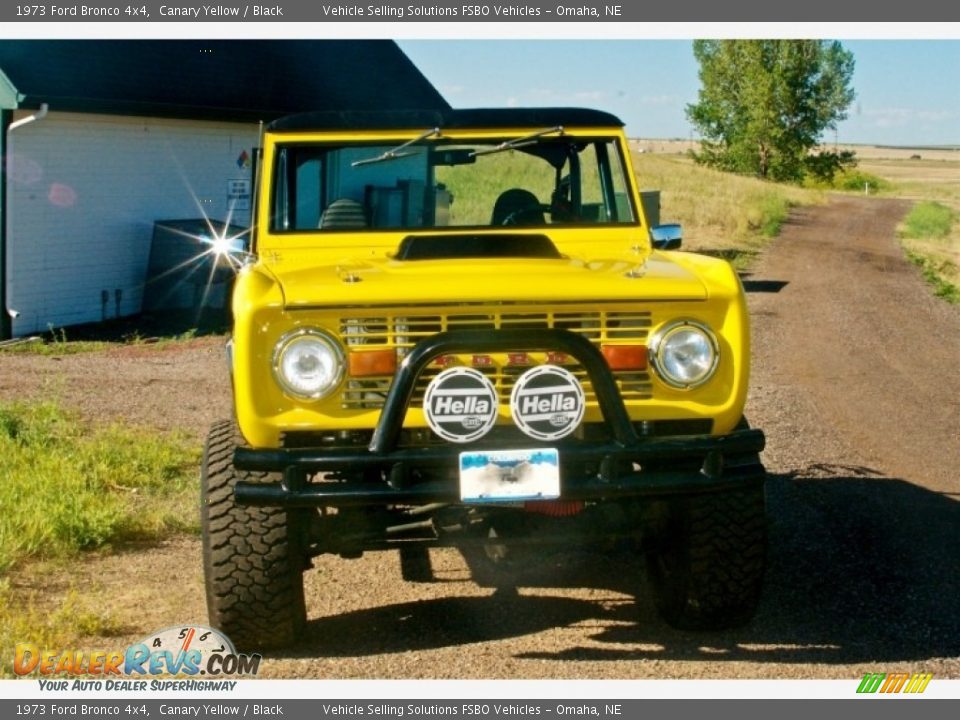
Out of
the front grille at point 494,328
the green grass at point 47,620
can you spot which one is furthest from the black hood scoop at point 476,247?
the green grass at point 47,620

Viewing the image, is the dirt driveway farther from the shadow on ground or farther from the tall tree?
the tall tree

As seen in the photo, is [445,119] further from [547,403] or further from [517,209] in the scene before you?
[547,403]

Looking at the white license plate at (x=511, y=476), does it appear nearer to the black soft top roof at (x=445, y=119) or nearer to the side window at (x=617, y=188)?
the side window at (x=617, y=188)

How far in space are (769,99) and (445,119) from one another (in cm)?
5373

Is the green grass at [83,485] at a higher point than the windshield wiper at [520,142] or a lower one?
lower

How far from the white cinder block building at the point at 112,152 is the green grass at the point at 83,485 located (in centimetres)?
548

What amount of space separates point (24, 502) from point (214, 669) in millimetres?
2321

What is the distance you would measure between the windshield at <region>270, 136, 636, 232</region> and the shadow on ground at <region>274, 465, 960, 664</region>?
163 cm

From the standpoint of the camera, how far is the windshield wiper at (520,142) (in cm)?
576

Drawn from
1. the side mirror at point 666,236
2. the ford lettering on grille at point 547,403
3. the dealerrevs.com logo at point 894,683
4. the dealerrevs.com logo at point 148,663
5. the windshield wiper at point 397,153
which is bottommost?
the dealerrevs.com logo at point 148,663

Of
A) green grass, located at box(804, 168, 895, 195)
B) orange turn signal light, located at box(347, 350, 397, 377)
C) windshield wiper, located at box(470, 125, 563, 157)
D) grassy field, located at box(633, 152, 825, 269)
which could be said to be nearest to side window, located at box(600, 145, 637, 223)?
windshield wiper, located at box(470, 125, 563, 157)

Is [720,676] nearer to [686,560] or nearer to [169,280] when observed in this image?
[686,560]

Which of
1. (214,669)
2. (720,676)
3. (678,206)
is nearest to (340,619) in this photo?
(214,669)

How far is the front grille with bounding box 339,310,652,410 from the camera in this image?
433 centimetres
